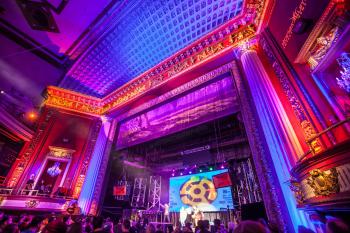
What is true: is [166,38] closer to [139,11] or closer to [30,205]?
[139,11]

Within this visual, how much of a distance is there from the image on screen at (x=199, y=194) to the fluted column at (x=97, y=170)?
20.2 ft

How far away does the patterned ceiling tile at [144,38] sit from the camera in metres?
6.07

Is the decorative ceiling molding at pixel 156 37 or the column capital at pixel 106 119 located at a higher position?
the decorative ceiling molding at pixel 156 37

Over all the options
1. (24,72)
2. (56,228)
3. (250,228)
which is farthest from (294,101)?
(24,72)

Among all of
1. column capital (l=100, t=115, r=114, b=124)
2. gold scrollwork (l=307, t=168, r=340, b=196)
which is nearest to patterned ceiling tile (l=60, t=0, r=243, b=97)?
column capital (l=100, t=115, r=114, b=124)

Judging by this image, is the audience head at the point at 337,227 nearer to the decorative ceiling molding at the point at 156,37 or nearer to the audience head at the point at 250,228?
the audience head at the point at 250,228

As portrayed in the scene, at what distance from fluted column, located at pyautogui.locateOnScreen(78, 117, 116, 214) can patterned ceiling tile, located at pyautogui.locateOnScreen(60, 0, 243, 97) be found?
260cm

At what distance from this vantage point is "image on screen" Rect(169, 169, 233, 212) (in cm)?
1065

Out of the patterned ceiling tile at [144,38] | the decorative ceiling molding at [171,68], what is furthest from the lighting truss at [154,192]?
the patterned ceiling tile at [144,38]

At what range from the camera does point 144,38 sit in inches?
285

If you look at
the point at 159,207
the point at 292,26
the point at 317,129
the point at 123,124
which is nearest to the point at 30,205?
the point at 123,124

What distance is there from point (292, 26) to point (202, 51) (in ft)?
11.3

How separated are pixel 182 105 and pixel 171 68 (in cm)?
184

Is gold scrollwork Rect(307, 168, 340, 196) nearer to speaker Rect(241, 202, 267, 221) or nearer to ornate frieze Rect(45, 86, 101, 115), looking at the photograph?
speaker Rect(241, 202, 267, 221)
